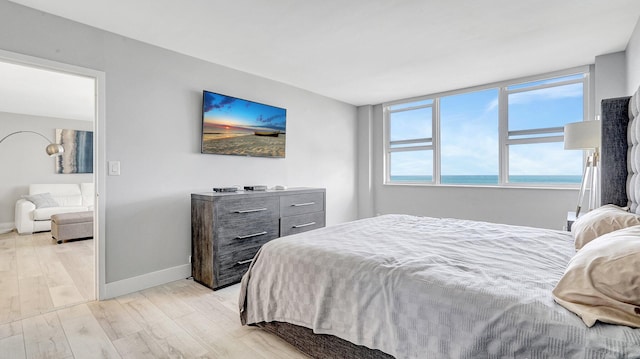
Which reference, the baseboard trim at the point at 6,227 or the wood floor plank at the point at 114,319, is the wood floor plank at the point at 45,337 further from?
the baseboard trim at the point at 6,227

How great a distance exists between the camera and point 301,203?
3627 millimetres

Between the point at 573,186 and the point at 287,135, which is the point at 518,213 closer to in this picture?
the point at 573,186

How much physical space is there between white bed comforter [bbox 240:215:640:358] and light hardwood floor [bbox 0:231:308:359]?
0.64 ft

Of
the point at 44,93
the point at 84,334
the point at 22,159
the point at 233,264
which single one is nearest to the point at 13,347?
the point at 84,334

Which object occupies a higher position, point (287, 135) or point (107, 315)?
point (287, 135)

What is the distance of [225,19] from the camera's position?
7.95 feet

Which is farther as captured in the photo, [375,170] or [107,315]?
[375,170]

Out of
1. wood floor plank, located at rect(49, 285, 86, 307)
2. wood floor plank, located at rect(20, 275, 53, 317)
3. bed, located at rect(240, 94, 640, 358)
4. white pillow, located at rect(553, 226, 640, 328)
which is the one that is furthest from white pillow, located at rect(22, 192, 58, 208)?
white pillow, located at rect(553, 226, 640, 328)

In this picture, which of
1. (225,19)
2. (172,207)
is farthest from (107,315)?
(225,19)

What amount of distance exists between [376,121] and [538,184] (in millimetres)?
2652

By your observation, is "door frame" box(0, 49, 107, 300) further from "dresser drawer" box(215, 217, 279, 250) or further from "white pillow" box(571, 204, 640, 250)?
"white pillow" box(571, 204, 640, 250)

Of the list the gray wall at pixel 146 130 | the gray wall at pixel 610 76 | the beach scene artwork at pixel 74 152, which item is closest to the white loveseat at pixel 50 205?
the beach scene artwork at pixel 74 152

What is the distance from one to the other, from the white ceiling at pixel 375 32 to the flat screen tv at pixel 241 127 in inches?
17.5

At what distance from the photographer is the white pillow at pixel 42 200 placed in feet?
18.0
